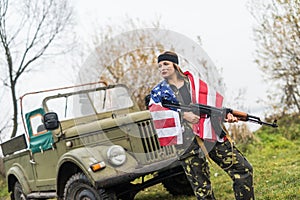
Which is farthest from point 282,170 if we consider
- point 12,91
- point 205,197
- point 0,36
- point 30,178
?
point 0,36

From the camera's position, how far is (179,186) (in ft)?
21.4

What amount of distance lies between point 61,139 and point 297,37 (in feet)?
21.8

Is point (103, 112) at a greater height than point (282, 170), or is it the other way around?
point (103, 112)

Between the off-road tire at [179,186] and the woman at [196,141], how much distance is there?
7.69ft

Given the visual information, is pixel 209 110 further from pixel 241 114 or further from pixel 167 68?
pixel 167 68

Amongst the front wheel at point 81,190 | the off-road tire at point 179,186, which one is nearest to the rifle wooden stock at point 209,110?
the front wheel at point 81,190

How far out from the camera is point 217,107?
403 centimetres

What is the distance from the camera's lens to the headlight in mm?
4970

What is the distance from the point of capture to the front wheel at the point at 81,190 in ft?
16.0

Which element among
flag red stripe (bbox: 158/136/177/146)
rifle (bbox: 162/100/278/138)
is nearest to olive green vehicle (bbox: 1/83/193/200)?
flag red stripe (bbox: 158/136/177/146)

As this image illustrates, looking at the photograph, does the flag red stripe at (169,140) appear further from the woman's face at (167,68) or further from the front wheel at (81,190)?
the front wheel at (81,190)

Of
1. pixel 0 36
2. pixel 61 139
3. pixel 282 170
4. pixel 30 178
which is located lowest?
pixel 282 170

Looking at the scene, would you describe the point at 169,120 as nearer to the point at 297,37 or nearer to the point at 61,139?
the point at 61,139

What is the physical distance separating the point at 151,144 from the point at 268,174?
8.21 feet
